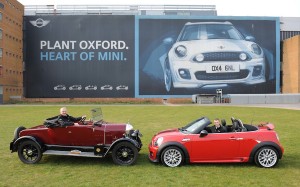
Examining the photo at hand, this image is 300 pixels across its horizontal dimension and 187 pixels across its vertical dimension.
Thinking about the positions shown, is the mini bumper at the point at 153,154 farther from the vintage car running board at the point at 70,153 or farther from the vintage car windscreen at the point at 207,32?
the vintage car windscreen at the point at 207,32

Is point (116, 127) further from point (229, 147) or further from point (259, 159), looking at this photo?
point (259, 159)

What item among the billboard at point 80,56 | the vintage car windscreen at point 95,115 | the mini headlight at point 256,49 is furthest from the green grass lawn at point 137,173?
the mini headlight at point 256,49

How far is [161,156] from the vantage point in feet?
30.2

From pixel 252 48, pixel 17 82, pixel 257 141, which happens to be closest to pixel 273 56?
pixel 252 48

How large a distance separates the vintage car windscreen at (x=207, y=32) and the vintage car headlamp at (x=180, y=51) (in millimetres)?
1456

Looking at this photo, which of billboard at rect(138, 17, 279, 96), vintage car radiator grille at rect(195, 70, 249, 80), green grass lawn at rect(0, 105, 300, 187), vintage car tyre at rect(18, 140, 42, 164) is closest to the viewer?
green grass lawn at rect(0, 105, 300, 187)

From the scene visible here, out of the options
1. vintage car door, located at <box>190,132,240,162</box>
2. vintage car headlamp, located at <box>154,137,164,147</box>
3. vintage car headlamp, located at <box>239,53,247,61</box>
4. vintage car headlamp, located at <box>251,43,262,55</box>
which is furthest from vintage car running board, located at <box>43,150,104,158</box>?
vintage car headlamp, located at <box>251,43,262,55</box>

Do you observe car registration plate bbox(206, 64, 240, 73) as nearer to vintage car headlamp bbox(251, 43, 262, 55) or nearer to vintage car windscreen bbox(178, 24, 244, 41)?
vintage car headlamp bbox(251, 43, 262, 55)

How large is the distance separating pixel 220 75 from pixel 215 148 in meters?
51.6

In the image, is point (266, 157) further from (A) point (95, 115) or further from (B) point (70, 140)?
(B) point (70, 140)

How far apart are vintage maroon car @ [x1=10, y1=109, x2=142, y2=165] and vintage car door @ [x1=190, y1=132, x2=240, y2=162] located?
1570 millimetres

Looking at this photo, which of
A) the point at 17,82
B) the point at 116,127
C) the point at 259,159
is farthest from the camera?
the point at 17,82

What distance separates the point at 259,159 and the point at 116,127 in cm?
393

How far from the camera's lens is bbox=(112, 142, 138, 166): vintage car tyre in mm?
9266
